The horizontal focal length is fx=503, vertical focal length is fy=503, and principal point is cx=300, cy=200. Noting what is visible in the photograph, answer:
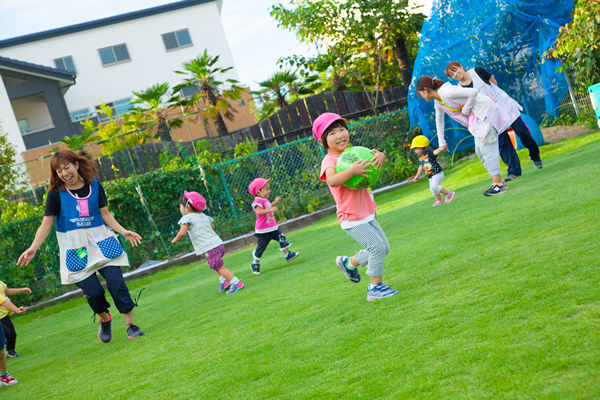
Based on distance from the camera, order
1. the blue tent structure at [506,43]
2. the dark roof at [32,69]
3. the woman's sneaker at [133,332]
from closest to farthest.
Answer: the woman's sneaker at [133,332] < the blue tent structure at [506,43] < the dark roof at [32,69]

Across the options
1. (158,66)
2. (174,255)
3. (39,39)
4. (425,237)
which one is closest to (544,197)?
(425,237)

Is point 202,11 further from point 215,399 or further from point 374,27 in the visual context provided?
point 215,399

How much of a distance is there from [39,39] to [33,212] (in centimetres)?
2187

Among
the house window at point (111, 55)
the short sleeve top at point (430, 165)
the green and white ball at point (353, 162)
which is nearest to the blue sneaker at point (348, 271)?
the green and white ball at point (353, 162)

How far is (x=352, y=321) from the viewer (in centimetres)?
364

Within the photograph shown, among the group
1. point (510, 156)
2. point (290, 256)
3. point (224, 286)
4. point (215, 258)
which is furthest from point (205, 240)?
point (510, 156)

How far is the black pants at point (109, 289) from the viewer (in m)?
5.21

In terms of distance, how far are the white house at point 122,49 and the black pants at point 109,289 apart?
982 inches

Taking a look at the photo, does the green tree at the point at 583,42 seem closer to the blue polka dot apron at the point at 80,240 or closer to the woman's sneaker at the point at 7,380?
the blue polka dot apron at the point at 80,240

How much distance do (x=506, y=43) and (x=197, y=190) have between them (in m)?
7.87

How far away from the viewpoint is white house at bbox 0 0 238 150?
2892 centimetres

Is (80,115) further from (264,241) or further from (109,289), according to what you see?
(109,289)

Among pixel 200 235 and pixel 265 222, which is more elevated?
pixel 200 235

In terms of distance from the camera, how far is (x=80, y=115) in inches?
1072
